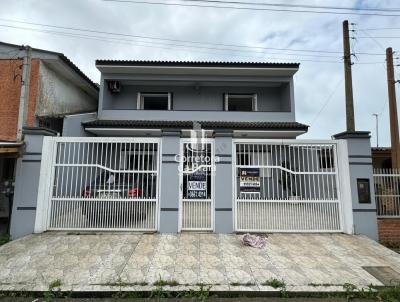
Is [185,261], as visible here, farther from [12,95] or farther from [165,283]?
[12,95]

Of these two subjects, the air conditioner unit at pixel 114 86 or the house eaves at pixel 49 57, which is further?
the air conditioner unit at pixel 114 86

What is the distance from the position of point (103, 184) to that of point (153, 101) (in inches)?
330

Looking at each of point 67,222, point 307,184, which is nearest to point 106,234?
point 67,222

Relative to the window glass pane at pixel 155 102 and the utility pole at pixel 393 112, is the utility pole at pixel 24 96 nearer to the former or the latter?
the window glass pane at pixel 155 102

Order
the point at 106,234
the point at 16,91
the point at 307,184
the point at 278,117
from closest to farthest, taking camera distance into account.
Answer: the point at 106,234
the point at 307,184
the point at 16,91
the point at 278,117

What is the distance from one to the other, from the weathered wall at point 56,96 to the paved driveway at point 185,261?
5.45 metres

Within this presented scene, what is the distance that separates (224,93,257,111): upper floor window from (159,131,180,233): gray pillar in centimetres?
754

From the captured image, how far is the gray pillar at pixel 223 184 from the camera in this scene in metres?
6.51

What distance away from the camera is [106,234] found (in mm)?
Answer: 6363

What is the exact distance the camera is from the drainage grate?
451 cm

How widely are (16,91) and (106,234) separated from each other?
21.3 ft

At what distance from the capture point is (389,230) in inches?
264

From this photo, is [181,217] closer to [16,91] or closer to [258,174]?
[258,174]

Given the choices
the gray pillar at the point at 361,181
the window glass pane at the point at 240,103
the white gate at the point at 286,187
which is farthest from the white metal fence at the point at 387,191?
the window glass pane at the point at 240,103
